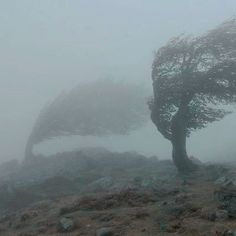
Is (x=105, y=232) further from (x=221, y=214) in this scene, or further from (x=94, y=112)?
(x=94, y=112)

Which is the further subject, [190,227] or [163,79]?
[163,79]

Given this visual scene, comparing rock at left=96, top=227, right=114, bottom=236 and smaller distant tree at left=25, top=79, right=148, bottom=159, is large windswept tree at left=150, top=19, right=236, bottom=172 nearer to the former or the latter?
rock at left=96, top=227, right=114, bottom=236

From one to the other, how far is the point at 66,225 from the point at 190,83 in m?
17.6

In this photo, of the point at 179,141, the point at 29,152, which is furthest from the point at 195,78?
the point at 29,152

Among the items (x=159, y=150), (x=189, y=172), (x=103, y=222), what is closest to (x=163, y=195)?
(x=103, y=222)

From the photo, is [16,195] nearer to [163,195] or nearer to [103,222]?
[163,195]

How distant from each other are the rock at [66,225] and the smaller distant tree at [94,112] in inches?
1736

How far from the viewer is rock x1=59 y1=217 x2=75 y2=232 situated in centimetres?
1672

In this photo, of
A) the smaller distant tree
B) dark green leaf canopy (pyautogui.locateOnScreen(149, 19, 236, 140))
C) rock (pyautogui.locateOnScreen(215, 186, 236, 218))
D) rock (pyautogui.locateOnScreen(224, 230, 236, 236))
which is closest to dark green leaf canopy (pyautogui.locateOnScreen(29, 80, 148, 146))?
the smaller distant tree

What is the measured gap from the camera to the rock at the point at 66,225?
1672 centimetres

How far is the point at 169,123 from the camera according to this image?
3319cm

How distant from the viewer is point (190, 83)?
105 feet

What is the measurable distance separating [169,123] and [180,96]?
7.06 ft

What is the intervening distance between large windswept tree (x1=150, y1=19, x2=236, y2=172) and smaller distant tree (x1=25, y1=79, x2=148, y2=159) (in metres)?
29.2
